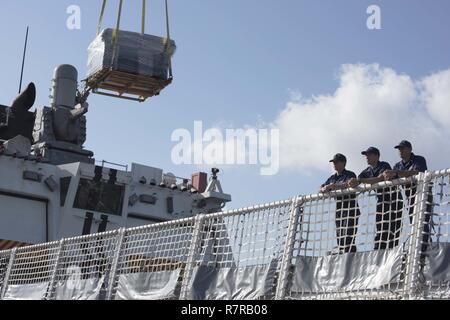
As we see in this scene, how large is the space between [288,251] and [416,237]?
1.29 metres

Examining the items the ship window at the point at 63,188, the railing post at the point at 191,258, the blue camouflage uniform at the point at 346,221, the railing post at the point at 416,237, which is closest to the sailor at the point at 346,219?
the blue camouflage uniform at the point at 346,221

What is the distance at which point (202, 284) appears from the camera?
766cm

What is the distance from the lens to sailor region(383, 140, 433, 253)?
592 centimetres

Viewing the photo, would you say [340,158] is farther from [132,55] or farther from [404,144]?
[132,55]

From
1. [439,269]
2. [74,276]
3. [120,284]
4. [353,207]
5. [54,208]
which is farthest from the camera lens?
[54,208]

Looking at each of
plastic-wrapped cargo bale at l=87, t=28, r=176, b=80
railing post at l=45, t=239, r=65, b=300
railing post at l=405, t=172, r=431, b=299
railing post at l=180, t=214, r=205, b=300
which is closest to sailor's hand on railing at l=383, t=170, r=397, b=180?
railing post at l=405, t=172, r=431, b=299

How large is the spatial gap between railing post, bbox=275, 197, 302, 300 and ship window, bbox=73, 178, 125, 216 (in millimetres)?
9594

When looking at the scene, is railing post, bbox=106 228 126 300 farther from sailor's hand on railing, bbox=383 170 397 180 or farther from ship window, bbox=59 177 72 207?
ship window, bbox=59 177 72 207

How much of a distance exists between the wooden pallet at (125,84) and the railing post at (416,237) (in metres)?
13.0

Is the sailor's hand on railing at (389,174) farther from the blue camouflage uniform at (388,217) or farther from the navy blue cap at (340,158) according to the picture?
the navy blue cap at (340,158)

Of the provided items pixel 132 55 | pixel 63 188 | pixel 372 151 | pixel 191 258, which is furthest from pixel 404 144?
pixel 132 55
